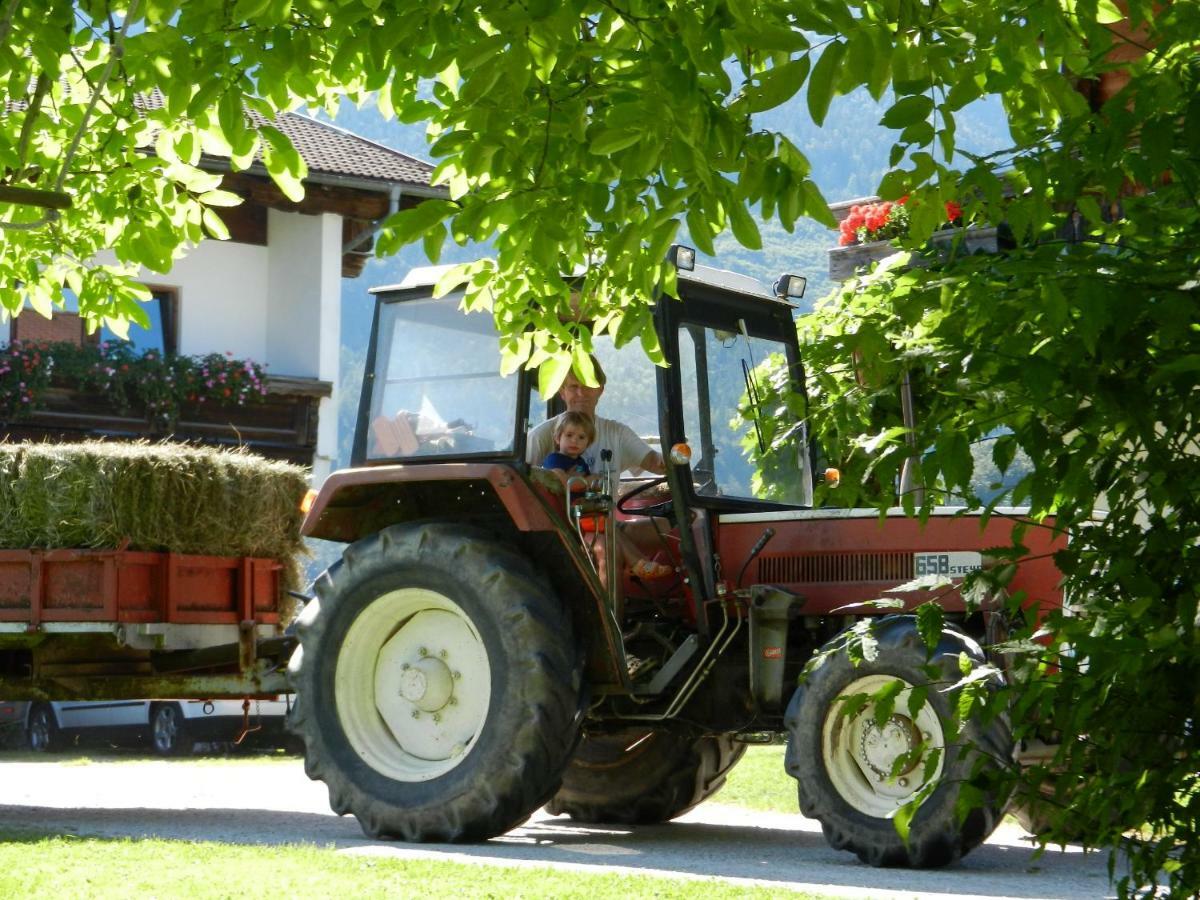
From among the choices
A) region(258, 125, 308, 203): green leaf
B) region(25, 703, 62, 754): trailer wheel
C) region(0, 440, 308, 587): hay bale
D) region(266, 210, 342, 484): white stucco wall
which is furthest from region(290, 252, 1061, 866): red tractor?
region(266, 210, 342, 484): white stucco wall

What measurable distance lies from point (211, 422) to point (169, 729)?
4.81 metres

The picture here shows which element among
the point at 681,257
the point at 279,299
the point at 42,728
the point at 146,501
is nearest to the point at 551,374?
the point at 681,257

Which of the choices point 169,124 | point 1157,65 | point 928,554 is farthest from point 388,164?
point 1157,65

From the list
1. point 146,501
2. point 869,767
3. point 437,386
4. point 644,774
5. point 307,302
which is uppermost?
point 307,302

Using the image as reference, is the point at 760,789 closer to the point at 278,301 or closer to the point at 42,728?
the point at 42,728

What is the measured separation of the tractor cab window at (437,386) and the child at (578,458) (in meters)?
0.21

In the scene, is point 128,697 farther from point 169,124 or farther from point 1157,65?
point 1157,65

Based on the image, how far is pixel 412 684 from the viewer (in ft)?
26.2

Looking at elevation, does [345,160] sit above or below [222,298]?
above

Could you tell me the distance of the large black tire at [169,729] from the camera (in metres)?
16.7

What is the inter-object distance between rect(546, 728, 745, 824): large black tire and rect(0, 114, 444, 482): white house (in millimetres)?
12443

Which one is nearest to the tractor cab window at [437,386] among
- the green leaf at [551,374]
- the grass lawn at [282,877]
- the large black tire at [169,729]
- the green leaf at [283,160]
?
Answer: the grass lawn at [282,877]

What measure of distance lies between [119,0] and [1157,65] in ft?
9.55

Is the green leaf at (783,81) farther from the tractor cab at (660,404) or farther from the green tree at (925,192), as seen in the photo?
the tractor cab at (660,404)
